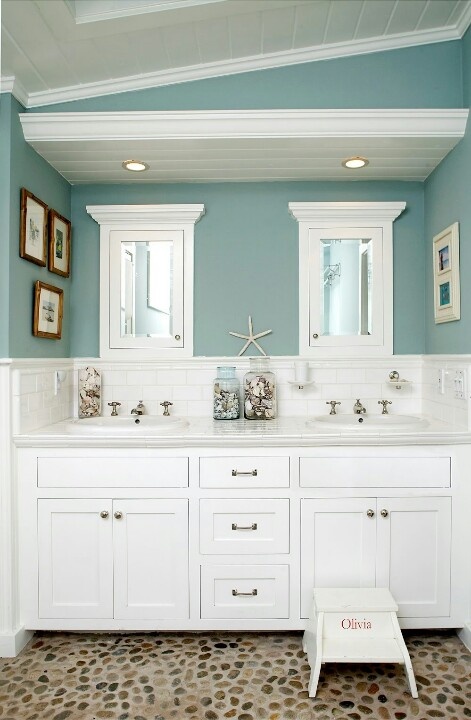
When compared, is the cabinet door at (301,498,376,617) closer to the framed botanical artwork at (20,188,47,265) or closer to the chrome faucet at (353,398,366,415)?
the chrome faucet at (353,398,366,415)

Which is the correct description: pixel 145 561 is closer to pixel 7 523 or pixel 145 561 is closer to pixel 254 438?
pixel 7 523

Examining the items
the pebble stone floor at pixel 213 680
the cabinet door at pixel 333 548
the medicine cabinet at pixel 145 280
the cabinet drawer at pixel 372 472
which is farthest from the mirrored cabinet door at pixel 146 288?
the pebble stone floor at pixel 213 680

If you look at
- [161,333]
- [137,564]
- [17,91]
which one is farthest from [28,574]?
[17,91]

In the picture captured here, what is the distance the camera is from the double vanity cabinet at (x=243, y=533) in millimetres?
2146

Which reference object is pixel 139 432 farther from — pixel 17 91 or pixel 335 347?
pixel 17 91

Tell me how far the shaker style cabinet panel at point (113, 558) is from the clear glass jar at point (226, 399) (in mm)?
600

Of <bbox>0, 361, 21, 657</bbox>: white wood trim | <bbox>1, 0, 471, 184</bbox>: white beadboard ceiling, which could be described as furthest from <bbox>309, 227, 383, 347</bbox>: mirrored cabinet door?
<bbox>0, 361, 21, 657</bbox>: white wood trim

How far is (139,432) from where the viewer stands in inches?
86.6

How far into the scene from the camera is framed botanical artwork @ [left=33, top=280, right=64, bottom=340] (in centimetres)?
237

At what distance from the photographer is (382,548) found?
2.15 m

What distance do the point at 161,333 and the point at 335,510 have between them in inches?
53.0

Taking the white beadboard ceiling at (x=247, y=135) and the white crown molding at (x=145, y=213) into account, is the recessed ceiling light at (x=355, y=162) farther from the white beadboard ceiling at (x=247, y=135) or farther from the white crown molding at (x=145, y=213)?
the white crown molding at (x=145, y=213)

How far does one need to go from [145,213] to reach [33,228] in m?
0.65

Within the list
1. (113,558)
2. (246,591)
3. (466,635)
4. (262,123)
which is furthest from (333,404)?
(262,123)
